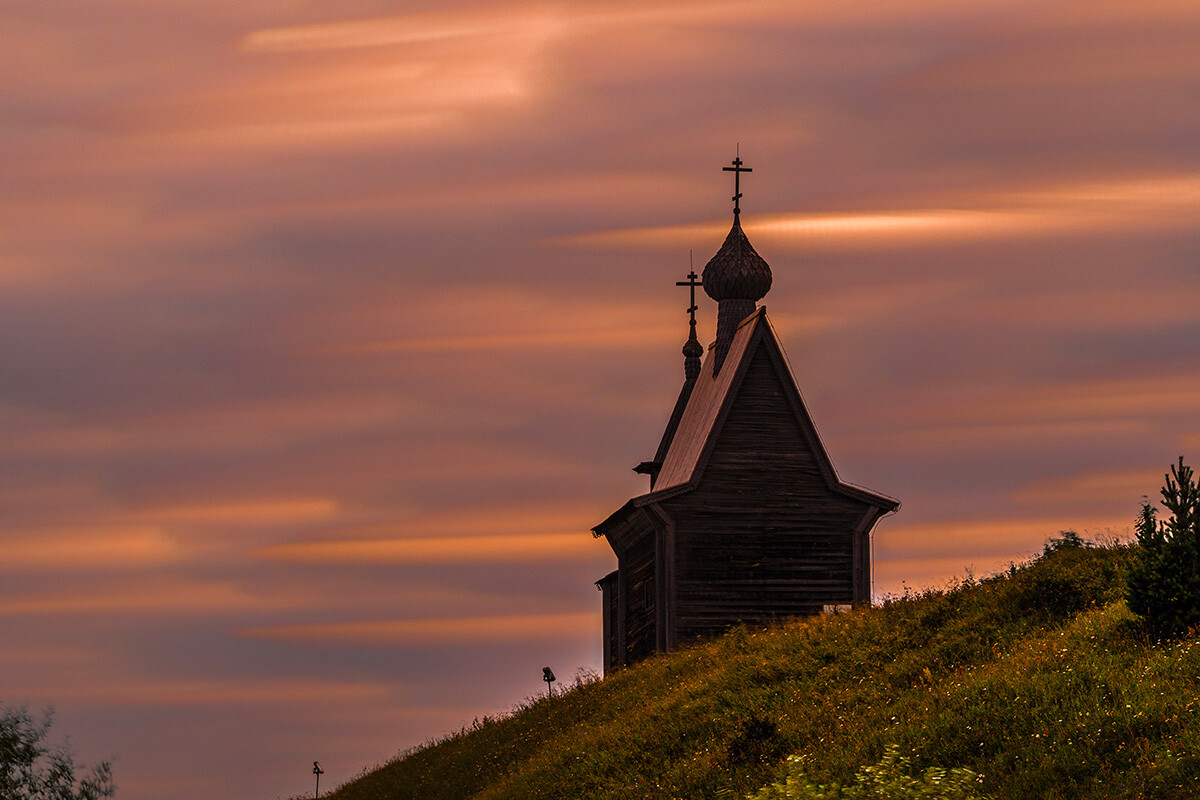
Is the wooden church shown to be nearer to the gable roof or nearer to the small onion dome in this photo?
the gable roof

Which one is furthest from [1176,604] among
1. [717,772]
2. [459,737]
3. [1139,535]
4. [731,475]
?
[459,737]

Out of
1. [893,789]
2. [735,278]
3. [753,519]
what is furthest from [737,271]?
[893,789]

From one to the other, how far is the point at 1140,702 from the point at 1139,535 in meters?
5.04

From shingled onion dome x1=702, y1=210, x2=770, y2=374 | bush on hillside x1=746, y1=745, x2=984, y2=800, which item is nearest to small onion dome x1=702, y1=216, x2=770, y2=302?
shingled onion dome x1=702, y1=210, x2=770, y2=374

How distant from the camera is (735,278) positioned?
4603cm

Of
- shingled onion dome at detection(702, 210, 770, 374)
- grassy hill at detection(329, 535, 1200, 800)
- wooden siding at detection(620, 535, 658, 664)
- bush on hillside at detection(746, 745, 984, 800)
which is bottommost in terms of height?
bush on hillside at detection(746, 745, 984, 800)

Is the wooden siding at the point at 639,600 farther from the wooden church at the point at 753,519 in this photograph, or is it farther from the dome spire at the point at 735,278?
the dome spire at the point at 735,278

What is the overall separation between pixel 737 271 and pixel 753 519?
348 inches

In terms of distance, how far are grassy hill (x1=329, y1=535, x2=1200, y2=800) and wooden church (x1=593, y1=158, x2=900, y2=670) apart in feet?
7.98

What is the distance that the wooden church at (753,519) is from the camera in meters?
40.8

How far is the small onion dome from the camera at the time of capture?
46.0m

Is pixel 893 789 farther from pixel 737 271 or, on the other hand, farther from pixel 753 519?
pixel 737 271

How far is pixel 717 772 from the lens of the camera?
2556 centimetres

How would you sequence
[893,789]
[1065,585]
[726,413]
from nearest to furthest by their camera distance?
1. [893,789]
2. [1065,585]
3. [726,413]
